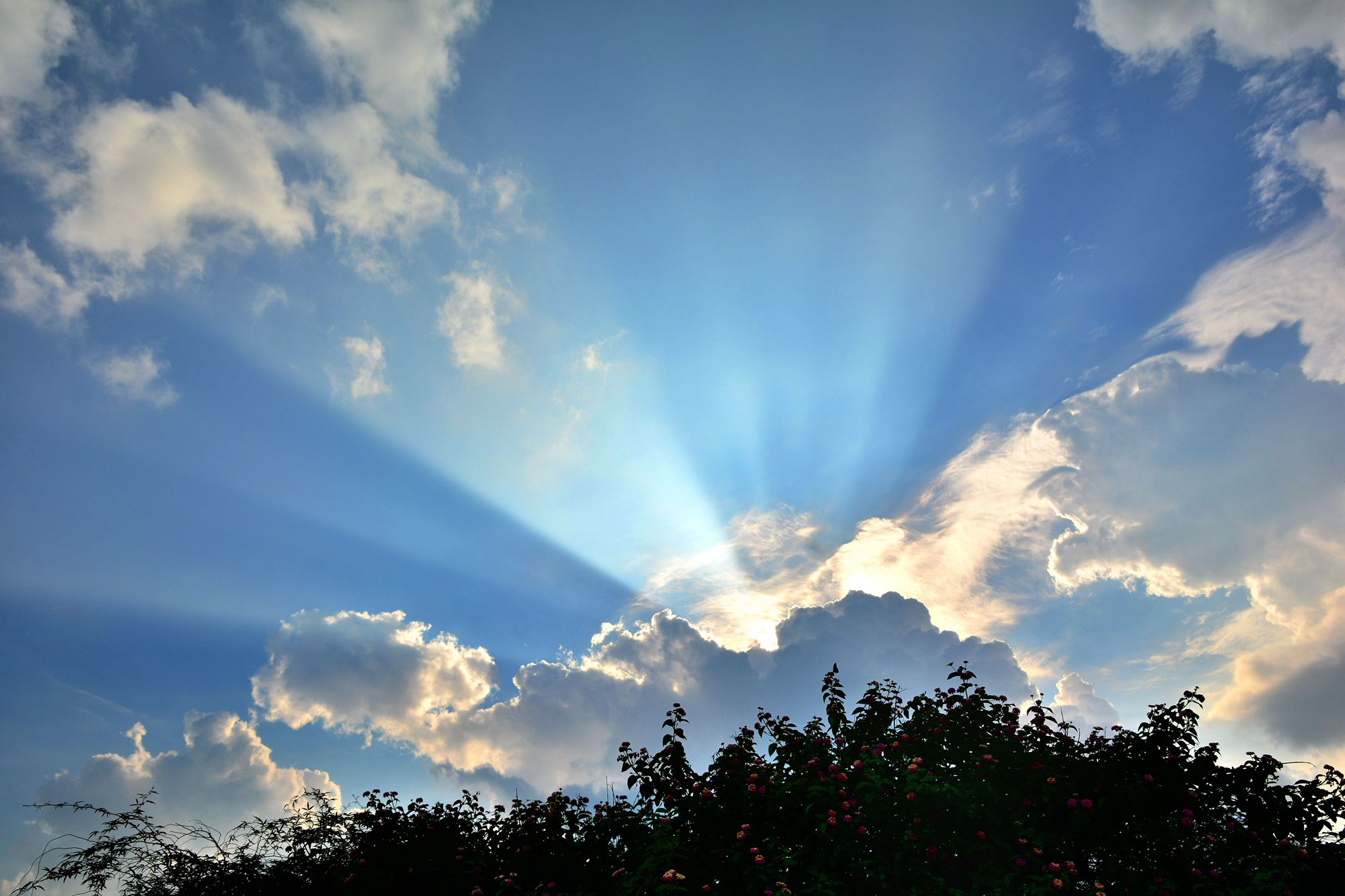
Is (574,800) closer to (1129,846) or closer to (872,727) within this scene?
(872,727)

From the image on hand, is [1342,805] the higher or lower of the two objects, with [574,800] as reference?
lower

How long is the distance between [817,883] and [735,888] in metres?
1.53

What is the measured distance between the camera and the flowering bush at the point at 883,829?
945cm

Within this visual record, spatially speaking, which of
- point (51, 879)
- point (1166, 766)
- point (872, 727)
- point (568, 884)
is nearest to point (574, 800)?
point (568, 884)

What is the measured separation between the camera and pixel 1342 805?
9.88 metres

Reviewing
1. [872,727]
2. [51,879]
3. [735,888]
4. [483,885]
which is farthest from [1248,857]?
[51,879]

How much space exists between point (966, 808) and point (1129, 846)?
2.50m

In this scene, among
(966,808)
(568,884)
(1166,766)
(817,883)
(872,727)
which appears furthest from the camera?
(872,727)

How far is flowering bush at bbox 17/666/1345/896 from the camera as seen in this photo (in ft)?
31.0

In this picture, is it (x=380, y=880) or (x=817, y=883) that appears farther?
(x=380, y=880)

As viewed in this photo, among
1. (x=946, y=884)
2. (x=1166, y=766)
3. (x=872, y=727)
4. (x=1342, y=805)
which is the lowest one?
(x=946, y=884)

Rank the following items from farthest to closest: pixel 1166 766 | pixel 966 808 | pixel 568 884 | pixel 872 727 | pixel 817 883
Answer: pixel 872 727, pixel 568 884, pixel 1166 766, pixel 966 808, pixel 817 883

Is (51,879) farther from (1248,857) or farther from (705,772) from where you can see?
(1248,857)

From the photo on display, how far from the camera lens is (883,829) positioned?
10.1 meters
